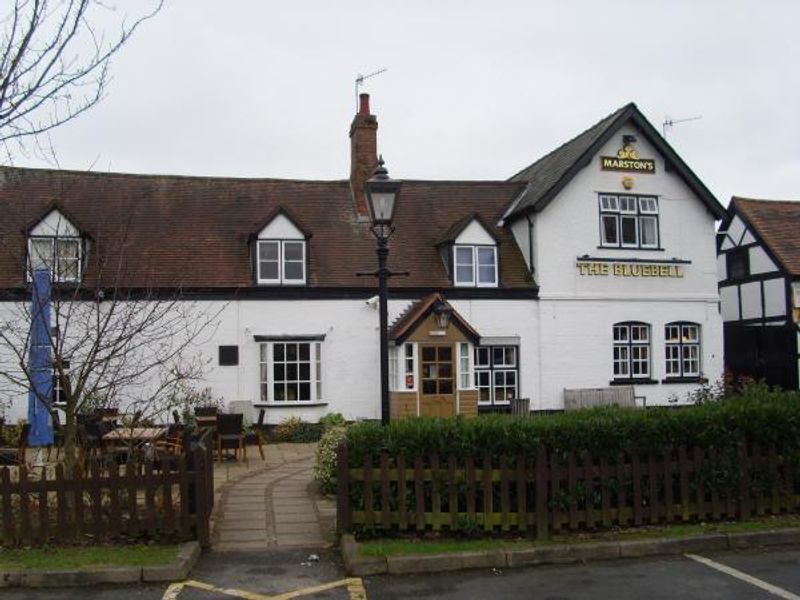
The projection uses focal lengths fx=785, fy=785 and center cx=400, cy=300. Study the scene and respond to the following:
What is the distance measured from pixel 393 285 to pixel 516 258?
4.03 m

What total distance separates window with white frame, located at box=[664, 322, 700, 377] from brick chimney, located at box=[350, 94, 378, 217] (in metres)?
9.75

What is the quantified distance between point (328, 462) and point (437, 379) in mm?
9038

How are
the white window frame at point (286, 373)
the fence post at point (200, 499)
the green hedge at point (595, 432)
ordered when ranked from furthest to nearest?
the white window frame at point (286, 373) → the green hedge at point (595, 432) → the fence post at point (200, 499)

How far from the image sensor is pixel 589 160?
74.3 ft

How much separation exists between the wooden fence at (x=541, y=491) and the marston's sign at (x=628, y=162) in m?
14.8

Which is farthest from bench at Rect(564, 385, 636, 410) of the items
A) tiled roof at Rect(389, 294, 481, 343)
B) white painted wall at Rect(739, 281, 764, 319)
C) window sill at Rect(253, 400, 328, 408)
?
white painted wall at Rect(739, 281, 764, 319)

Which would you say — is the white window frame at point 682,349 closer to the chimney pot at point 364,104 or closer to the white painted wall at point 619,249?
the white painted wall at point 619,249

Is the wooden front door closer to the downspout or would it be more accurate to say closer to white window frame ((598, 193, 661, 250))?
the downspout

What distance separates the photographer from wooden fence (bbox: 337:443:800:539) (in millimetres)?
8680

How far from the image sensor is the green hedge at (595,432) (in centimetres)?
884

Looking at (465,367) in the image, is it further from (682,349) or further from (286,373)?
(682,349)

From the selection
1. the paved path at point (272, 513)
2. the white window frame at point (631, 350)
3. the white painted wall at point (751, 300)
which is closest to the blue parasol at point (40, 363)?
the paved path at point (272, 513)

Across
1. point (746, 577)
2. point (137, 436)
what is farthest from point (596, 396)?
point (746, 577)

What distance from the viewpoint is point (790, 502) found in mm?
9773
